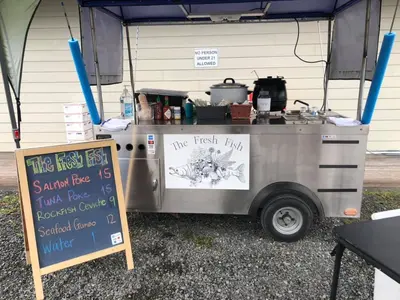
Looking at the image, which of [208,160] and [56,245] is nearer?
[56,245]

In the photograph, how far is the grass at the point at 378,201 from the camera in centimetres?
336

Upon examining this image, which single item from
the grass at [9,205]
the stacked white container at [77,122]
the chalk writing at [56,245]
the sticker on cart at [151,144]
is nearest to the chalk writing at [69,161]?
the chalk writing at [56,245]

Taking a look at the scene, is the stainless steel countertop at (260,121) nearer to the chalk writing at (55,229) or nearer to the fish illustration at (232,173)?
the fish illustration at (232,173)

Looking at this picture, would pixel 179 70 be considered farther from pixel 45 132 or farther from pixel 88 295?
pixel 88 295

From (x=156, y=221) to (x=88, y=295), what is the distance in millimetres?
1131

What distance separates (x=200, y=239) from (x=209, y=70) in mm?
3049

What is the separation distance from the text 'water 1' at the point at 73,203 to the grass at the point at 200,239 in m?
0.71

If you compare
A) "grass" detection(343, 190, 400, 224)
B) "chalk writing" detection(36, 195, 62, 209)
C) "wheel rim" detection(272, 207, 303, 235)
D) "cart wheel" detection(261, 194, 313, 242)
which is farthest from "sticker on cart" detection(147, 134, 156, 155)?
"grass" detection(343, 190, 400, 224)

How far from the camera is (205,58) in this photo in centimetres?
502

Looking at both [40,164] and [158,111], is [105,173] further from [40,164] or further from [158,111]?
[158,111]

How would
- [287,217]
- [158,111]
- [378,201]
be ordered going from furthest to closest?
1. [378,201]
2. [158,111]
3. [287,217]

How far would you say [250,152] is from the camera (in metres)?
2.60

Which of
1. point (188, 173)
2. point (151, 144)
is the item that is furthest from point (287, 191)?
point (151, 144)

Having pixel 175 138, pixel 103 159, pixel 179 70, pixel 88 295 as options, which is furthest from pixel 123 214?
pixel 179 70
